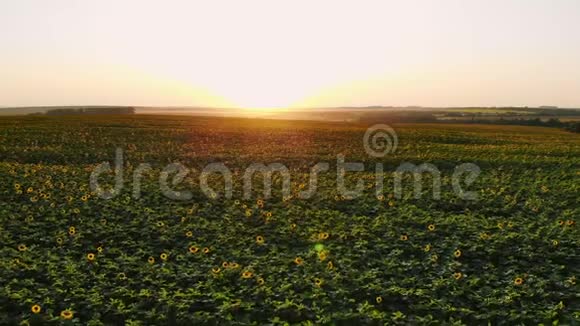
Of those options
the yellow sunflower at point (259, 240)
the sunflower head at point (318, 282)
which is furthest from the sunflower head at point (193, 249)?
the sunflower head at point (318, 282)

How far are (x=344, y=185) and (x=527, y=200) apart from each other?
20.3 feet

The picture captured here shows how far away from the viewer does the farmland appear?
341 inches

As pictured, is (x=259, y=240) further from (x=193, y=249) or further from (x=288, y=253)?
(x=193, y=249)

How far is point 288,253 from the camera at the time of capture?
11508 millimetres

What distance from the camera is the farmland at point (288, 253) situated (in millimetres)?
8656

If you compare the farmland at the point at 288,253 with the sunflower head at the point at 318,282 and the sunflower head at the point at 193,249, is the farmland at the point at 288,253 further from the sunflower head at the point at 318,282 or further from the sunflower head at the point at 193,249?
the sunflower head at the point at 193,249

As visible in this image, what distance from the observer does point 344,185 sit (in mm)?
19188

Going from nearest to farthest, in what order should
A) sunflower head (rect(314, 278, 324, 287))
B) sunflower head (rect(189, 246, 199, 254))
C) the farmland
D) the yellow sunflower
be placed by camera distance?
the farmland, sunflower head (rect(314, 278, 324, 287)), sunflower head (rect(189, 246, 199, 254)), the yellow sunflower

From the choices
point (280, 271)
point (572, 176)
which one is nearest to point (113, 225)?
point (280, 271)

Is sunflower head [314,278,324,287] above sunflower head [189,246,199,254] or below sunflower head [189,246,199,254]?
below

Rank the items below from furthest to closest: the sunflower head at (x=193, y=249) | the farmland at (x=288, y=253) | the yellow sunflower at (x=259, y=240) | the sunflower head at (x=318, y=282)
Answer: the yellow sunflower at (x=259, y=240) → the sunflower head at (x=193, y=249) → the sunflower head at (x=318, y=282) → the farmland at (x=288, y=253)

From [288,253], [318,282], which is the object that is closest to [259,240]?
[288,253]

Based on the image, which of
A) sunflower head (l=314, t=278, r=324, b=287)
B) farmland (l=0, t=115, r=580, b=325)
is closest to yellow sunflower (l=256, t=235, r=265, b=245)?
farmland (l=0, t=115, r=580, b=325)

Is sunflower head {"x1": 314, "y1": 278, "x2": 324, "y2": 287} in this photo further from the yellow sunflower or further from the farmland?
the yellow sunflower
